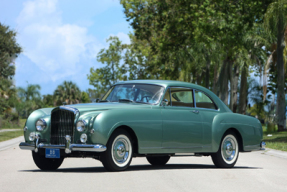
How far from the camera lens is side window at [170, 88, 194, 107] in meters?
11.2

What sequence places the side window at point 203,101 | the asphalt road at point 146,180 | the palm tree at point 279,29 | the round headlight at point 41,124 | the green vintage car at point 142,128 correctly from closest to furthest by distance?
the asphalt road at point 146,180
the green vintage car at point 142,128
the round headlight at point 41,124
the side window at point 203,101
the palm tree at point 279,29

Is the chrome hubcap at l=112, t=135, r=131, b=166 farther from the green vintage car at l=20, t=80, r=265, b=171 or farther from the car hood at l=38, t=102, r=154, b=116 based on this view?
the car hood at l=38, t=102, r=154, b=116

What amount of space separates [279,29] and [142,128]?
20.1m

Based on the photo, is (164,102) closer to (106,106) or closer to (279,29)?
(106,106)

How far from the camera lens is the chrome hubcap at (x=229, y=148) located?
1205cm

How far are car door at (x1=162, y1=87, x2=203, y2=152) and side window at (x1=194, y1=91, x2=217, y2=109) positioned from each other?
0.19 m

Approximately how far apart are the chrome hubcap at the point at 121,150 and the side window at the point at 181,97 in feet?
5.38

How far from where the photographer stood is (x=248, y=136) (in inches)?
492

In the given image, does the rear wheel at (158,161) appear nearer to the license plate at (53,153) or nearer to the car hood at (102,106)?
the car hood at (102,106)

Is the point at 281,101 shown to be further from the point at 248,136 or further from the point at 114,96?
the point at 114,96

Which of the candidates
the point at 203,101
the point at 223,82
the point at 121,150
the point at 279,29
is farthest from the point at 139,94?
the point at 223,82

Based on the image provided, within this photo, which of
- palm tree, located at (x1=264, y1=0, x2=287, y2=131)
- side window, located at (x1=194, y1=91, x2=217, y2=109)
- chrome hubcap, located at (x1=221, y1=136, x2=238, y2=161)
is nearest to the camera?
side window, located at (x1=194, y1=91, x2=217, y2=109)

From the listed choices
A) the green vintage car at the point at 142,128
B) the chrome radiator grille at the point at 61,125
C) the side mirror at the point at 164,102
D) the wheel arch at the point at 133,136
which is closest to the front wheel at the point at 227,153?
the green vintage car at the point at 142,128

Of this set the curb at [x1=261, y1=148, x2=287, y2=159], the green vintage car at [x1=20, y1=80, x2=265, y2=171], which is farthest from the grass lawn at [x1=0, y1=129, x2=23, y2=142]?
the green vintage car at [x1=20, y1=80, x2=265, y2=171]
